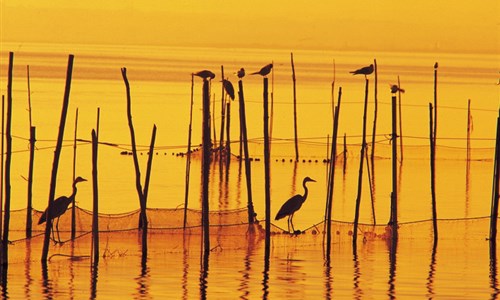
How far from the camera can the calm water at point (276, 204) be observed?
16.3 m

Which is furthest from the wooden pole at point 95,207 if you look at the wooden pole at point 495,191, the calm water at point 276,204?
the wooden pole at point 495,191

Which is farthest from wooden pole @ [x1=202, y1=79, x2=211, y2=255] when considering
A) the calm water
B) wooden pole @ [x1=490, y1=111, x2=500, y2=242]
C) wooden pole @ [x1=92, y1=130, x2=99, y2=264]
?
wooden pole @ [x1=490, y1=111, x2=500, y2=242]

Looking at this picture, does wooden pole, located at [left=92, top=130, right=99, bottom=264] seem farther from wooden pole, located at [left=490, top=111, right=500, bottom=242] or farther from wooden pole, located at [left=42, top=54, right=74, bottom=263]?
wooden pole, located at [left=490, top=111, right=500, bottom=242]

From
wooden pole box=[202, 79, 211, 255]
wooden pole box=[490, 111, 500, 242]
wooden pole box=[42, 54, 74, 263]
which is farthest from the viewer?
wooden pole box=[490, 111, 500, 242]

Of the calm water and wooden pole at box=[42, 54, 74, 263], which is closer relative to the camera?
wooden pole at box=[42, 54, 74, 263]

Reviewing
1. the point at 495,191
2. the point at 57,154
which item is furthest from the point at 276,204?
the point at 57,154

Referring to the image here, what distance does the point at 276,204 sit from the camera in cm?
2408

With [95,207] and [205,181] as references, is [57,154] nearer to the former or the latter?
[95,207]

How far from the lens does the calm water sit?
53.6 ft

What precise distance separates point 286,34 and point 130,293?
161 m

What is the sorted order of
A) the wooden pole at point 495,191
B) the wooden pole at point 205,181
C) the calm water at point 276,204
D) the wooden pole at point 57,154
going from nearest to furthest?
the wooden pole at point 57,154 → the calm water at point 276,204 → the wooden pole at point 205,181 → the wooden pole at point 495,191

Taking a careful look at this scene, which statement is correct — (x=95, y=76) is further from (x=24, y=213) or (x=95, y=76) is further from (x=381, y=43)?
(x=381, y=43)

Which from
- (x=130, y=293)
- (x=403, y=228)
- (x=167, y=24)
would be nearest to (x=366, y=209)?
(x=403, y=228)

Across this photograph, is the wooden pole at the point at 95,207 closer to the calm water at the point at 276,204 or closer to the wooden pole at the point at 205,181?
the calm water at the point at 276,204
